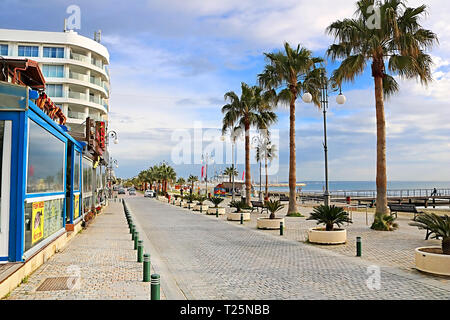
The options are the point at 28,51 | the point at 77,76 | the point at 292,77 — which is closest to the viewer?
the point at 292,77

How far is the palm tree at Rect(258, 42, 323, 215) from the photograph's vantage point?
84.1 ft

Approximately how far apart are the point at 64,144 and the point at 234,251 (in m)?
6.55

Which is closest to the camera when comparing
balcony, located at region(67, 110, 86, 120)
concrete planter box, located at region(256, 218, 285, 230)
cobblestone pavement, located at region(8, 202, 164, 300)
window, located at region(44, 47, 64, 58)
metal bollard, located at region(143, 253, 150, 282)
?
cobblestone pavement, located at region(8, 202, 164, 300)

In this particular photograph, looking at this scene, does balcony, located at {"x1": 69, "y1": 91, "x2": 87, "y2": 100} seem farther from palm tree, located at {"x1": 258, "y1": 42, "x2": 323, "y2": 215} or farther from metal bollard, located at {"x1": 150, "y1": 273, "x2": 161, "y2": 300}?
metal bollard, located at {"x1": 150, "y1": 273, "x2": 161, "y2": 300}

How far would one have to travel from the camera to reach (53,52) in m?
55.2

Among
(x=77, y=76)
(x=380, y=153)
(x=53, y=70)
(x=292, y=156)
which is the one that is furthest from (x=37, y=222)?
(x=53, y=70)

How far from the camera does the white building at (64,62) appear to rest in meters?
53.5

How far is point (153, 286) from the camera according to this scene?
6.20m

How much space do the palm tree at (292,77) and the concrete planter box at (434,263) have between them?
16.9 m

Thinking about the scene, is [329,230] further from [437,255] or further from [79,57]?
[79,57]

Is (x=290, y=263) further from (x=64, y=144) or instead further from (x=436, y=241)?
(x=64, y=144)

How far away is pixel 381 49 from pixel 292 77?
8.31 metres

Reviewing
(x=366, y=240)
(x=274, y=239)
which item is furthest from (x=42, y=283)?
(x=366, y=240)

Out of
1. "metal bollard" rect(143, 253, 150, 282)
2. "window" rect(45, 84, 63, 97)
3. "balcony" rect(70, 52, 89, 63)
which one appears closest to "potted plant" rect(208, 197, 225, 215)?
"metal bollard" rect(143, 253, 150, 282)
